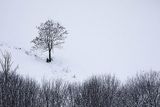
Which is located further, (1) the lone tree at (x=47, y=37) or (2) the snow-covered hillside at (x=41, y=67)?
(1) the lone tree at (x=47, y=37)

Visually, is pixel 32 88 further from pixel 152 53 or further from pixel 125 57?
pixel 152 53

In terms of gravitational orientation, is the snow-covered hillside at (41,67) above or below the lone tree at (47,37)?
below

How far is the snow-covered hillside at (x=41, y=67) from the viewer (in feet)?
118

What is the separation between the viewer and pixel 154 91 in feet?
105

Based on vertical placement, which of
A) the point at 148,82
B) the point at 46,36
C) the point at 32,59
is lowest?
the point at 148,82

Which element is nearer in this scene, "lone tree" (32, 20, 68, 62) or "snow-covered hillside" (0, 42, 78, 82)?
"snow-covered hillside" (0, 42, 78, 82)

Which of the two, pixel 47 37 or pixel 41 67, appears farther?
pixel 47 37

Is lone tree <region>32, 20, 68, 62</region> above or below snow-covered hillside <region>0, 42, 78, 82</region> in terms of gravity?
above

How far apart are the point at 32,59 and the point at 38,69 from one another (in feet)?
19.3

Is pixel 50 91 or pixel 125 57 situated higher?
pixel 125 57

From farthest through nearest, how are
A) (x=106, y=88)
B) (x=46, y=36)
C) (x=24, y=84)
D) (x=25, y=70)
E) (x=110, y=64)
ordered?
(x=110, y=64) → (x=46, y=36) → (x=25, y=70) → (x=106, y=88) → (x=24, y=84)

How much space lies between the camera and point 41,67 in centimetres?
4031

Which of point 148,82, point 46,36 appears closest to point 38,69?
point 46,36

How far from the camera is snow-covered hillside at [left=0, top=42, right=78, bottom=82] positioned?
35919mm
